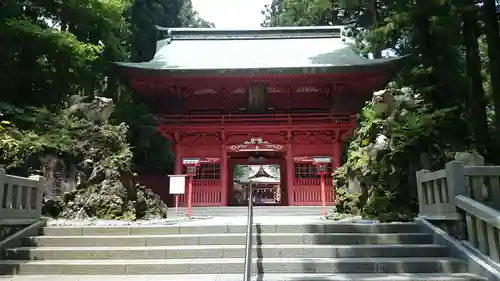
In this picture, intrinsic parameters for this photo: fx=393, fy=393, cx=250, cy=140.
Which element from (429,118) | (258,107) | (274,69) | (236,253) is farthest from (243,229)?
(258,107)

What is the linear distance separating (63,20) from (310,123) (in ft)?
33.2

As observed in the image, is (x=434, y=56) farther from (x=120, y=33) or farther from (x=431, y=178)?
(x=120, y=33)

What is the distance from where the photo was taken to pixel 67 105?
11.7 m

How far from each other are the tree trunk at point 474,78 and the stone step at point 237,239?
5.37 meters

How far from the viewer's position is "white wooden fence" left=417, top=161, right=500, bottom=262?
16.1 feet

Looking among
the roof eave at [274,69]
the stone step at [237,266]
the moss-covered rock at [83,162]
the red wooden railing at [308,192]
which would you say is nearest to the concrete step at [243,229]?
the stone step at [237,266]

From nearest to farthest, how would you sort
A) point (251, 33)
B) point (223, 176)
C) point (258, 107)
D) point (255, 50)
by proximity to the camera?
point (223, 176), point (258, 107), point (255, 50), point (251, 33)

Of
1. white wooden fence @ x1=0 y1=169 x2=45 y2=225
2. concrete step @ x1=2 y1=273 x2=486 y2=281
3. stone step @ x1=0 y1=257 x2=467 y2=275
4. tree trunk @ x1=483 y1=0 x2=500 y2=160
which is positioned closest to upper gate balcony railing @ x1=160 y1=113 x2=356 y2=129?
tree trunk @ x1=483 y1=0 x2=500 y2=160

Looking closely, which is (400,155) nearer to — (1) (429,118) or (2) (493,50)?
(1) (429,118)

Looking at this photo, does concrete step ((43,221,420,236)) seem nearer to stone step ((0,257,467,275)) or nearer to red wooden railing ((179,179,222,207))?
stone step ((0,257,467,275))

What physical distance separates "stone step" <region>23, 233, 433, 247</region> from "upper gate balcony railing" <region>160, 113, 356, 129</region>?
30.2ft

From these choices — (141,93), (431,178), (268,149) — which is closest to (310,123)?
(268,149)

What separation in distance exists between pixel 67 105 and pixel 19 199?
576cm

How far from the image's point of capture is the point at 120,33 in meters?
18.3
